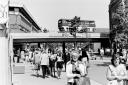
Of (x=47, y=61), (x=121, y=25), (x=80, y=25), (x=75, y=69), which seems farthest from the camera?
(x=80, y=25)

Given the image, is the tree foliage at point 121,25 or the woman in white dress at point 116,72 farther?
the tree foliage at point 121,25

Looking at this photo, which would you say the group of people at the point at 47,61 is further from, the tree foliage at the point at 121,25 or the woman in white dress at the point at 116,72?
the tree foliage at the point at 121,25

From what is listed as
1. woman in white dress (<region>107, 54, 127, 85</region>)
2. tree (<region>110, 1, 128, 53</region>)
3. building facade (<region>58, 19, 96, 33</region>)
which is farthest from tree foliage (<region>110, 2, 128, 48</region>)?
building facade (<region>58, 19, 96, 33</region>)

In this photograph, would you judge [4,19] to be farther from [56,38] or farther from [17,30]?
[17,30]

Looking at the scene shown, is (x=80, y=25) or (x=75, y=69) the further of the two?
(x=80, y=25)

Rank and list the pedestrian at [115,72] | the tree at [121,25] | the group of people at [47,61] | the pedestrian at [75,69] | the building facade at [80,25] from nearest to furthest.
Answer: the pedestrian at [75,69] → the pedestrian at [115,72] → the group of people at [47,61] → the tree at [121,25] → the building facade at [80,25]

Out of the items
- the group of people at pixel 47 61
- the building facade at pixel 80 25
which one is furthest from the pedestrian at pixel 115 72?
the building facade at pixel 80 25

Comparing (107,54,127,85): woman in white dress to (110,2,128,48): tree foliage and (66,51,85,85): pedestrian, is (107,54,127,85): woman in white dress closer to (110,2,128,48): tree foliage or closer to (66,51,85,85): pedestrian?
(66,51,85,85): pedestrian

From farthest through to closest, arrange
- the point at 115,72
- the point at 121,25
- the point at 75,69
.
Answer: the point at 121,25, the point at 115,72, the point at 75,69

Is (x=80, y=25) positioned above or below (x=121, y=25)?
above

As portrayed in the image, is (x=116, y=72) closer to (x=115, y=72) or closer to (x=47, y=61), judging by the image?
(x=115, y=72)

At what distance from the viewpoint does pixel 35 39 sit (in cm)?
6706

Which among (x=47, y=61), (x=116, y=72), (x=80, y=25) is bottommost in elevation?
(x=47, y=61)

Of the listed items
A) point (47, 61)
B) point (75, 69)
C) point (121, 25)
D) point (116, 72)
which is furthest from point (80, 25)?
point (75, 69)
